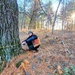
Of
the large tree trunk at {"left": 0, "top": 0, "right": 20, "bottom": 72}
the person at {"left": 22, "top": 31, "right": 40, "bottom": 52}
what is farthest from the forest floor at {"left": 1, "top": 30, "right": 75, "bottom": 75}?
the person at {"left": 22, "top": 31, "right": 40, "bottom": 52}

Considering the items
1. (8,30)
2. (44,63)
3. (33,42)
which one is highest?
(8,30)

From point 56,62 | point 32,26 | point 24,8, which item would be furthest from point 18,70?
point 32,26

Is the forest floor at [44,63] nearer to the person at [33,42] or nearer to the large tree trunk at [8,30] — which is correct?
the large tree trunk at [8,30]

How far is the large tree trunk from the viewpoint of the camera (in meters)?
4.72

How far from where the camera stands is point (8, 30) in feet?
16.0

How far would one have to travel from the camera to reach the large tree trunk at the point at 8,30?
15.5 feet

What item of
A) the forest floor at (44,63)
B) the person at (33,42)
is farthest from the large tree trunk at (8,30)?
the person at (33,42)

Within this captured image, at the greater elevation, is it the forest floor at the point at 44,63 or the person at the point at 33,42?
the person at the point at 33,42

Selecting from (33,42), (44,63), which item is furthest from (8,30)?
(44,63)

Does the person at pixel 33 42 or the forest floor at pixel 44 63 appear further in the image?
the person at pixel 33 42

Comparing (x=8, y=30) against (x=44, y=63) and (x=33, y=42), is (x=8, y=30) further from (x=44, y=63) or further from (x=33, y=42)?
(x=44, y=63)

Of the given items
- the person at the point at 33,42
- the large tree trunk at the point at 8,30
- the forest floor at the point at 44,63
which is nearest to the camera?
the forest floor at the point at 44,63

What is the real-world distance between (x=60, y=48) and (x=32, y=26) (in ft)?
58.1

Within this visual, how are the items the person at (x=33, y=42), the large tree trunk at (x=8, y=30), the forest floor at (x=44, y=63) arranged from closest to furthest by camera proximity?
the forest floor at (x=44, y=63), the large tree trunk at (x=8, y=30), the person at (x=33, y=42)
